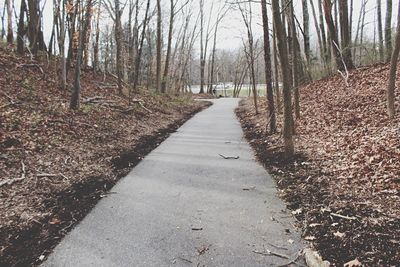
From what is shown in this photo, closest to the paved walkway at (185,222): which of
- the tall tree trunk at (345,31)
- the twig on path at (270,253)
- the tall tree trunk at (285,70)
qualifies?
the twig on path at (270,253)

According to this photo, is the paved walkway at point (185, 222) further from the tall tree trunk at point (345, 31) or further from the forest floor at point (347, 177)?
the tall tree trunk at point (345, 31)

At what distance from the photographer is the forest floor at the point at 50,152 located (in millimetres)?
4375

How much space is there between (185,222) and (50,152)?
13.4 feet

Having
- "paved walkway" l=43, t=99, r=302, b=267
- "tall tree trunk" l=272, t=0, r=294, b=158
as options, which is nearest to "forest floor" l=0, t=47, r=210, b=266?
"paved walkway" l=43, t=99, r=302, b=267

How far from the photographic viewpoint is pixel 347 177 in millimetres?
5496

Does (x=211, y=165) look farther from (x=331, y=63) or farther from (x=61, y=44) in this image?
(x=331, y=63)

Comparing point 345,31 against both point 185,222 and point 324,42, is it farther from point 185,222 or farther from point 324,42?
point 185,222

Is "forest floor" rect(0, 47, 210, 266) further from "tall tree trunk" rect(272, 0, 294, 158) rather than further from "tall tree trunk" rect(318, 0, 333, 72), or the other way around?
"tall tree trunk" rect(318, 0, 333, 72)

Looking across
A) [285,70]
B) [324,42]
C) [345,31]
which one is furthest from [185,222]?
[324,42]

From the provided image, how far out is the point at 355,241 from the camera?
3.67m

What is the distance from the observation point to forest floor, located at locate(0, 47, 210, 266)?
14.4 ft

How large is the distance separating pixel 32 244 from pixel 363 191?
15.0 feet

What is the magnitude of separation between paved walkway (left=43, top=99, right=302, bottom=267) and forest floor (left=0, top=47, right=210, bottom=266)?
15.7 inches

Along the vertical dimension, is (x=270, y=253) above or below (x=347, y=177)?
below
